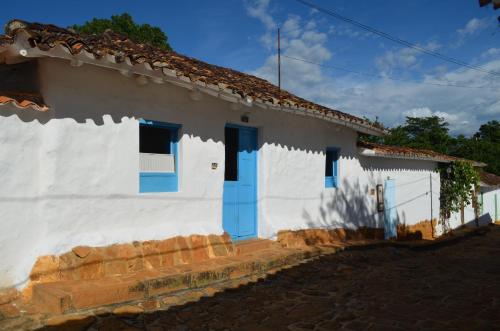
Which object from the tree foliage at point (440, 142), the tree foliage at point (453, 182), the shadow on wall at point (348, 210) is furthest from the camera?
the tree foliage at point (440, 142)

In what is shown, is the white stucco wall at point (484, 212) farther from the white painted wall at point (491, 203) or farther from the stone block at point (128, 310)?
the stone block at point (128, 310)

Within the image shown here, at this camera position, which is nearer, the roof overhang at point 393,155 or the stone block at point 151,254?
the stone block at point 151,254

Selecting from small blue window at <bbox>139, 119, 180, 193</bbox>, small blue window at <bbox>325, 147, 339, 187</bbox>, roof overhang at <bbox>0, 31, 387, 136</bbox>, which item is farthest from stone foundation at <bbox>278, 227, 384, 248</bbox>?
small blue window at <bbox>139, 119, 180, 193</bbox>

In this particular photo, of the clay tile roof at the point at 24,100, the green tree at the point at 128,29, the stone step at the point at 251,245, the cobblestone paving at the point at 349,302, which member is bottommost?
the cobblestone paving at the point at 349,302

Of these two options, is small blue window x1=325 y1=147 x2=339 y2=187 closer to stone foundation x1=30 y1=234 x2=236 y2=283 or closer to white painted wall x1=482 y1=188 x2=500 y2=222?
stone foundation x1=30 y1=234 x2=236 y2=283

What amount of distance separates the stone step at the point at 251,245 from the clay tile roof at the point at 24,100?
393cm

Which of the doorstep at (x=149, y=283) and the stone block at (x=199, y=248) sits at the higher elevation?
the stone block at (x=199, y=248)

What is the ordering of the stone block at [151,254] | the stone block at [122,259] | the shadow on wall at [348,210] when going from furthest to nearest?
the shadow on wall at [348,210] → the stone block at [151,254] → the stone block at [122,259]

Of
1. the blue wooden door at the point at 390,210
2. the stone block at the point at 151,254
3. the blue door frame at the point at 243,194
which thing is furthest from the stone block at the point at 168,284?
the blue wooden door at the point at 390,210

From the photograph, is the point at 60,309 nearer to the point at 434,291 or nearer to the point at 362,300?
the point at 362,300

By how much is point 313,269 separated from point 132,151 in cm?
383

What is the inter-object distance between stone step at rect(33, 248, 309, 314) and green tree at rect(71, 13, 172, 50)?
15166 millimetres

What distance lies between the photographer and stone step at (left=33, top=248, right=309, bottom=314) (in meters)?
4.50

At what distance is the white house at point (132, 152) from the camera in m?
4.85
